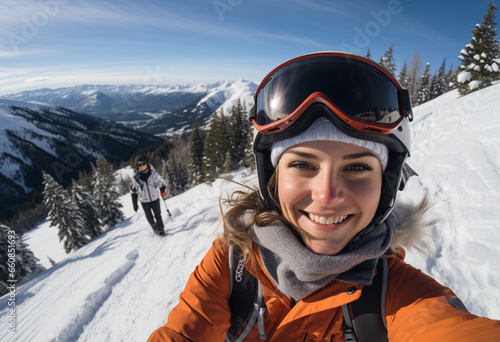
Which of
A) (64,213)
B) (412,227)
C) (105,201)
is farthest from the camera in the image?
(105,201)

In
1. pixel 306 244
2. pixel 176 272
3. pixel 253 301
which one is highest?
pixel 306 244

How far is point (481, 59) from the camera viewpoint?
2056 centimetres

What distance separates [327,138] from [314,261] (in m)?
0.91

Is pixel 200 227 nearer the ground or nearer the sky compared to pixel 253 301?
nearer the ground

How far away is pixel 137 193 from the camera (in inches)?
291

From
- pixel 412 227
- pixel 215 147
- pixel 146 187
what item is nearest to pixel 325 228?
pixel 412 227

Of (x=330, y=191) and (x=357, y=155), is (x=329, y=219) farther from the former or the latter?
(x=357, y=155)

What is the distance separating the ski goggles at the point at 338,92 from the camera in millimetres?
1783

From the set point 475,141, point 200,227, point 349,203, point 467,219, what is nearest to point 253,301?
point 349,203

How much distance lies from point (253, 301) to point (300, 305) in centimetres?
43

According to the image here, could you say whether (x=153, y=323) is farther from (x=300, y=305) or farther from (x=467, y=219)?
(x=467, y=219)

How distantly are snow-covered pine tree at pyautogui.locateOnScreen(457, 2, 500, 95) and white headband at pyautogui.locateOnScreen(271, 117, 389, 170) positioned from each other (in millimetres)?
28037

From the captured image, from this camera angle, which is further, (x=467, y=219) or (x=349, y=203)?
(x=467, y=219)

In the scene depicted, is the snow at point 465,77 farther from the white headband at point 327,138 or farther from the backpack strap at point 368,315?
the backpack strap at point 368,315
